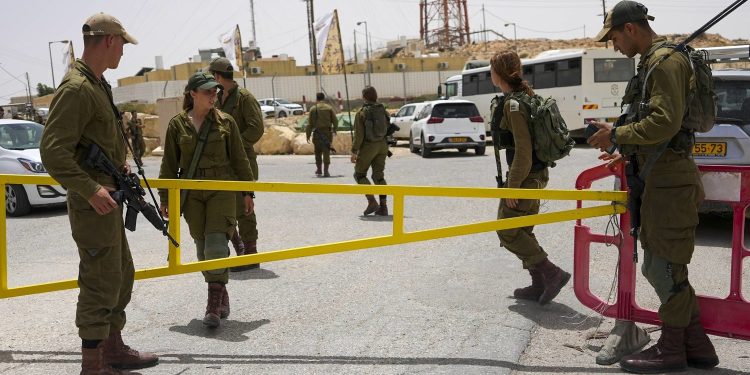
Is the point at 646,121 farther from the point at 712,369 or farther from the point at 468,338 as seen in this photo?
the point at 468,338

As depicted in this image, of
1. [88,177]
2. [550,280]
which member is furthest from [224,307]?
[550,280]

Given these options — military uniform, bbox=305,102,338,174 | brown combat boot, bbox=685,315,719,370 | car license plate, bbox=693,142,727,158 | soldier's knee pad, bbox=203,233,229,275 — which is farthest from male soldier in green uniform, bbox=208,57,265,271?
military uniform, bbox=305,102,338,174

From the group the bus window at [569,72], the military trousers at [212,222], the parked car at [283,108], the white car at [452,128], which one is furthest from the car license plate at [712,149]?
the parked car at [283,108]

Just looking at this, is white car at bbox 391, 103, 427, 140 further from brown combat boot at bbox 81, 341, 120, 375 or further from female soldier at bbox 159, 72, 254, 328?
brown combat boot at bbox 81, 341, 120, 375

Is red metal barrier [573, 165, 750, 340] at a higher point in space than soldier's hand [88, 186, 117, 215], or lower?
lower

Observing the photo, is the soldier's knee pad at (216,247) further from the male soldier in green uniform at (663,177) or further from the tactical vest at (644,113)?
the tactical vest at (644,113)

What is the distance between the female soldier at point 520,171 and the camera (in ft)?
17.1

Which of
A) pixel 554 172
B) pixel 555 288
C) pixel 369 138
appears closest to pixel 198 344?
pixel 555 288

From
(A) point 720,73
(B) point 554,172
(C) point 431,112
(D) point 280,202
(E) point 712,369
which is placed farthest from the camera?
(C) point 431,112

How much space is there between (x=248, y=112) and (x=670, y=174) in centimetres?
440

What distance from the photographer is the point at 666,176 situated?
3973mm

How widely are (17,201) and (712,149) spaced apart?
383 inches

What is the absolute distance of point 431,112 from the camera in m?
22.5

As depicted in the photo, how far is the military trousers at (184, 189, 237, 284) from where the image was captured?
209 inches
